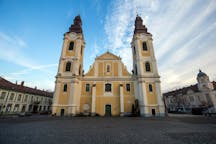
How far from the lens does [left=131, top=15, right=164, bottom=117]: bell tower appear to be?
20.8 m

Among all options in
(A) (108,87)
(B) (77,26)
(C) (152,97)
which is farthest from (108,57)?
(C) (152,97)

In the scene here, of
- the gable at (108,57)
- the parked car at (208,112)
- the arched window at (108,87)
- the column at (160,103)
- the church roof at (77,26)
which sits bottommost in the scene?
the parked car at (208,112)

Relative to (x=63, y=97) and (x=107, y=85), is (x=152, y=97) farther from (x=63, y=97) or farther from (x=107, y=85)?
(x=63, y=97)

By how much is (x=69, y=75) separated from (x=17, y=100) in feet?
63.0

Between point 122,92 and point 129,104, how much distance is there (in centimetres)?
266

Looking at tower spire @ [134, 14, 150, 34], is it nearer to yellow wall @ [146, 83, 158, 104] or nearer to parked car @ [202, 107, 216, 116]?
yellow wall @ [146, 83, 158, 104]

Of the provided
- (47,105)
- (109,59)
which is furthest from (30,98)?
(109,59)

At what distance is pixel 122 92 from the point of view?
21.9m

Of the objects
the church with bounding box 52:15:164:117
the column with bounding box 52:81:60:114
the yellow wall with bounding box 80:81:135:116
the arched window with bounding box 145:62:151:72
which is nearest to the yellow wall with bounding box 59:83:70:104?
the church with bounding box 52:15:164:117

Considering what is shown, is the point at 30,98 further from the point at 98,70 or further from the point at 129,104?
the point at 129,104

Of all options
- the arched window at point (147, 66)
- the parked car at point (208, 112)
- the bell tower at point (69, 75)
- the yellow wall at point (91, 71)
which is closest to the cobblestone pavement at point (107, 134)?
the bell tower at point (69, 75)

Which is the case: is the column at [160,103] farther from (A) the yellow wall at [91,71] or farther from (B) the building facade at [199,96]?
(B) the building facade at [199,96]

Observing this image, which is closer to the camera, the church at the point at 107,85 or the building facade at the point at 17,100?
the church at the point at 107,85

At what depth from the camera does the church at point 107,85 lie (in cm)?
2077
